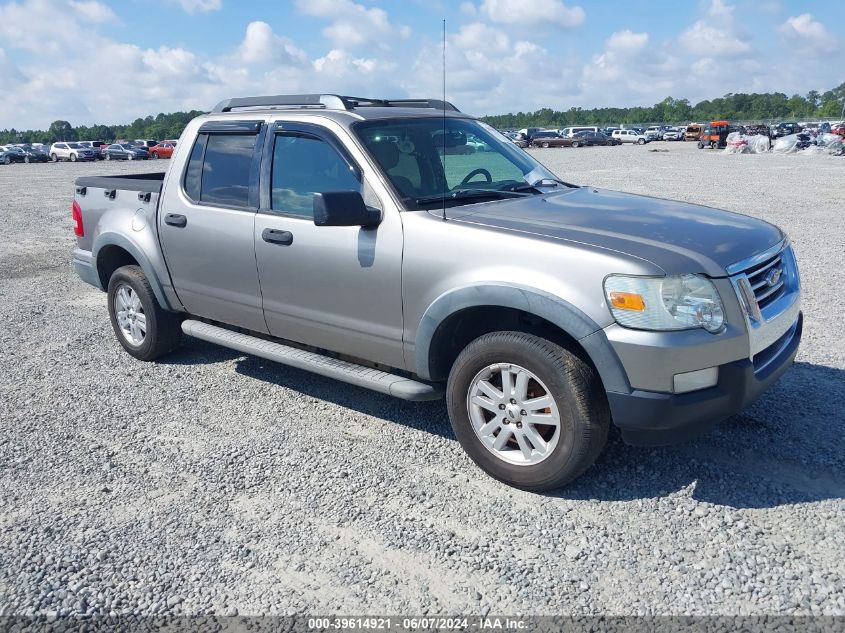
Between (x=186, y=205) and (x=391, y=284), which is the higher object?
(x=186, y=205)

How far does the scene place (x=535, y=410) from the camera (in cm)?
371

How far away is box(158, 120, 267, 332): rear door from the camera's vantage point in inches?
192

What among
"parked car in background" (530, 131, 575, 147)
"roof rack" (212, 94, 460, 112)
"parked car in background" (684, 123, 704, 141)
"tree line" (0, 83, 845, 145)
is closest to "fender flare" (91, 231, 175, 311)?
"roof rack" (212, 94, 460, 112)

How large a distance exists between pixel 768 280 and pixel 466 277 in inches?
62.1

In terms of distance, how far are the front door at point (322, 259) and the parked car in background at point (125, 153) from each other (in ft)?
175

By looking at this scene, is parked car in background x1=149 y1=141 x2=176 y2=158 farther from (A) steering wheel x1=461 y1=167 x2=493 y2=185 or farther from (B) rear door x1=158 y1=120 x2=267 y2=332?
(A) steering wheel x1=461 y1=167 x2=493 y2=185

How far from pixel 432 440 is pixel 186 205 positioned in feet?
8.17

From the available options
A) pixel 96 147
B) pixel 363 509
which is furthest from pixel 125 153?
pixel 363 509

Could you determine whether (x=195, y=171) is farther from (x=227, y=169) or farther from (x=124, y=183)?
(x=124, y=183)

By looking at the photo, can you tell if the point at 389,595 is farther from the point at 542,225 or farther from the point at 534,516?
the point at 542,225

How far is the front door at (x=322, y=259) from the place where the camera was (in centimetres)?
414

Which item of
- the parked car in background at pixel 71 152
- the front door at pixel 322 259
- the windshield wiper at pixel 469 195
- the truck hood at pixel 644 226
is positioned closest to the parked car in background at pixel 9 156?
the parked car in background at pixel 71 152

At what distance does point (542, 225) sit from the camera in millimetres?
3785

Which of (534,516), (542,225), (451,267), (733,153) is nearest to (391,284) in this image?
(451,267)
